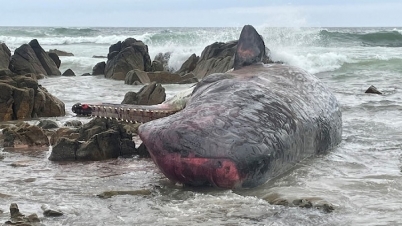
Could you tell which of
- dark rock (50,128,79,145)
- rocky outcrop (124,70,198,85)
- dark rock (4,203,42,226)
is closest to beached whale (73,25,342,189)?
dark rock (4,203,42,226)

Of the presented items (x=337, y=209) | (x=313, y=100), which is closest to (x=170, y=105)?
(x=313, y=100)

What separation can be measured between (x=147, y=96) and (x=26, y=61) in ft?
35.5

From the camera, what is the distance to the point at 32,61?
20906 millimetres

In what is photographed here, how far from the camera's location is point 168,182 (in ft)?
17.9

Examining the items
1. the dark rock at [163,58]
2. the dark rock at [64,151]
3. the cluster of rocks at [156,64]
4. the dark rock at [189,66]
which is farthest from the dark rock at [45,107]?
the dark rock at [163,58]

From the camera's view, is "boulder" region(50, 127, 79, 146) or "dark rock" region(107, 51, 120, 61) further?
"dark rock" region(107, 51, 120, 61)

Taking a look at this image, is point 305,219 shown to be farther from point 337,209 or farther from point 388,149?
point 388,149

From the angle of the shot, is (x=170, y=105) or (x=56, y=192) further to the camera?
(x=170, y=105)

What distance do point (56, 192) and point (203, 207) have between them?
1.26 m

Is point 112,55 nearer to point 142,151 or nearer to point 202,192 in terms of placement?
point 142,151

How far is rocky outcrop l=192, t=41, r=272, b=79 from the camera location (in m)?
20.0

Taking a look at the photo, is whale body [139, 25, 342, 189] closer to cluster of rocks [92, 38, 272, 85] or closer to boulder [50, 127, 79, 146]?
boulder [50, 127, 79, 146]

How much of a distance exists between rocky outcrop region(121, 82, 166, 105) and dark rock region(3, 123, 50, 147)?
327 cm

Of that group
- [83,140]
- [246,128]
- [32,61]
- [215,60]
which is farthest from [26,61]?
[246,128]
